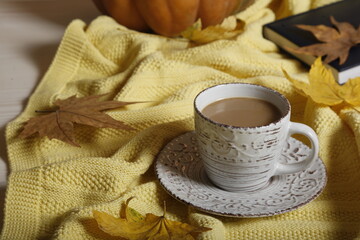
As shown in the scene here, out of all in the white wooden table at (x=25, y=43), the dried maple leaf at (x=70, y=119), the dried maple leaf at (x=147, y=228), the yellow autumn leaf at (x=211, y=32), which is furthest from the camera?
the yellow autumn leaf at (x=211, y=32)

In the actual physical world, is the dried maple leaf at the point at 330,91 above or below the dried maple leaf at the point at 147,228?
above

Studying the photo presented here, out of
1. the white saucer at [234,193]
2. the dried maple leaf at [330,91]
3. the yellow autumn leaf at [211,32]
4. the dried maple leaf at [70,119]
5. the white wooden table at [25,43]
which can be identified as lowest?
the white wooden table at [25,43]

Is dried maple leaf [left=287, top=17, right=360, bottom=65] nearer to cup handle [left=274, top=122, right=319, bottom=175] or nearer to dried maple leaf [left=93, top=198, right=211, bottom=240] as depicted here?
cup handle [left=274, top=122, right=319, bottom=175]

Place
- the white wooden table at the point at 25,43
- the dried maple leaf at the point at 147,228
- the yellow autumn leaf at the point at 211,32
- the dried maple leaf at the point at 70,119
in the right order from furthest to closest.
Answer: the yellow autumn leaf at the point at 211,32 → the white wooden table at the point at 25,43 → the dried maple leaf at the point at 70,119 → the dried maple leaf at the point at 147,228

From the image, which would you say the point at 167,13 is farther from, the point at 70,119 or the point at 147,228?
the point at 147,228

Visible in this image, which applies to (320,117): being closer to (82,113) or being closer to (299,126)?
(299,126)

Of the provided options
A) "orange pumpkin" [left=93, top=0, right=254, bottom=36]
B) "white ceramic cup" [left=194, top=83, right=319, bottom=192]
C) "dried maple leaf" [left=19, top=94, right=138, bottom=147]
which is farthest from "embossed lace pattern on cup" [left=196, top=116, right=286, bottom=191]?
"orange pumpkin" [left=93, top=0, right=254, bottom=36]

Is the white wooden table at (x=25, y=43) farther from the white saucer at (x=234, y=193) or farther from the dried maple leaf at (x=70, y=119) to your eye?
the white saucer at (x=234, y=193)

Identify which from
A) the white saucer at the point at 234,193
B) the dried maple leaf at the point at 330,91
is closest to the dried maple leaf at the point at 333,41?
the dried maple leaf at the point at 330,91

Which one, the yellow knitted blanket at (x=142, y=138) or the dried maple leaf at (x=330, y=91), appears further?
the dried maple leaf at (x=330, y=91)
